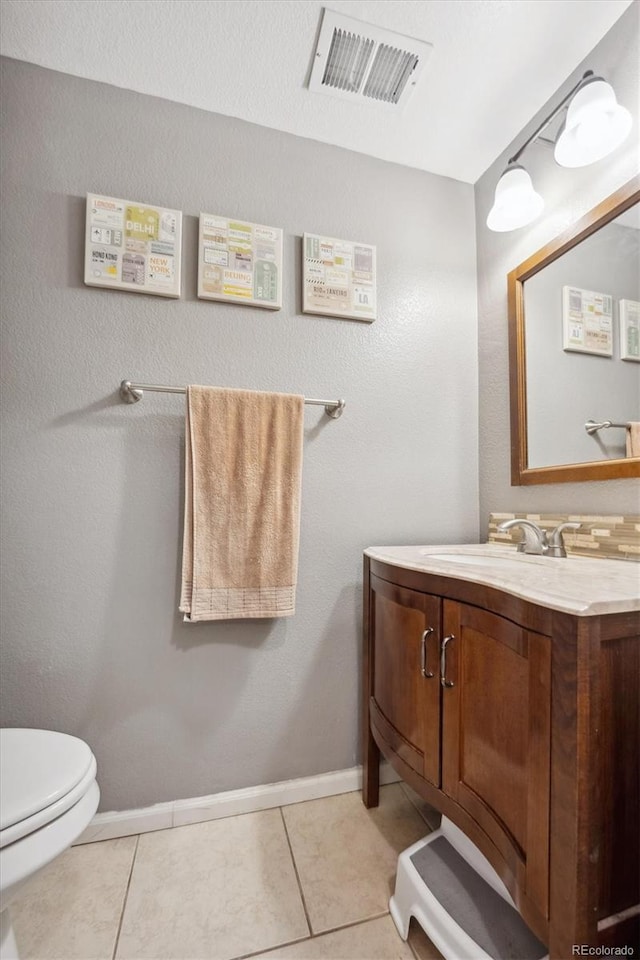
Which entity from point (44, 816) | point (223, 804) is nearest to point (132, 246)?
point (44, 816)

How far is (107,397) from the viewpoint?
116cm

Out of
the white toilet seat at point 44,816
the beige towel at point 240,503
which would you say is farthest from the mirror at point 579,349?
the white toilet seat at point 44,816

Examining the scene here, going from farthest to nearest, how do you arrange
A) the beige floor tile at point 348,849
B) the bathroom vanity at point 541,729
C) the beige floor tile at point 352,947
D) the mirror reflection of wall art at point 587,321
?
the mirror reflection of wall art at point 587,321
the beige floor tile at point 348,849
the beige floor tile at point 352,947
the bathroom vanity at point 541,729

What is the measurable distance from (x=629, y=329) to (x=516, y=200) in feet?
1.75

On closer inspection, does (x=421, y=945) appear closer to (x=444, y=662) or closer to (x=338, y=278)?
(x=444, y=662)

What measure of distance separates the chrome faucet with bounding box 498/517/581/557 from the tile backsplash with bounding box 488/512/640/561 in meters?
0.02

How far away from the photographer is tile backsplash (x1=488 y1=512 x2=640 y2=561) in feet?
3.21

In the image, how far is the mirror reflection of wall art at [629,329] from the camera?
39.4 inches

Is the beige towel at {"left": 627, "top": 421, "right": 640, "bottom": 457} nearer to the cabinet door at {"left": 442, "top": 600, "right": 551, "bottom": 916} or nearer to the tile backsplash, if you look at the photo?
the tile backsplash

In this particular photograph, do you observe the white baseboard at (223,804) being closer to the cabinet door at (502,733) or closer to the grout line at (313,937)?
the grout line at (313,937)

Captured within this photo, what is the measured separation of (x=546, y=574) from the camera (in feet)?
2.74

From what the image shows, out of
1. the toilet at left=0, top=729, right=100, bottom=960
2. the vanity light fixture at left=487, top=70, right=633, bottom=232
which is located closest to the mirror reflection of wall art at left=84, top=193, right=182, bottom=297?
the vanity light fixture at left=487, top=70, right=633, bottom=232

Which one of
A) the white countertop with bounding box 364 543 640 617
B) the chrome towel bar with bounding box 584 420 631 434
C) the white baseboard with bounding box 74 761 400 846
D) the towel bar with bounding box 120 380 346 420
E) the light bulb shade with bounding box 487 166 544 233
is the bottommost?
the white baseboard with bounding box 74 761 400 846

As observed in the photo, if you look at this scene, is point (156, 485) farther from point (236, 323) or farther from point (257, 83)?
point (257, 83)
